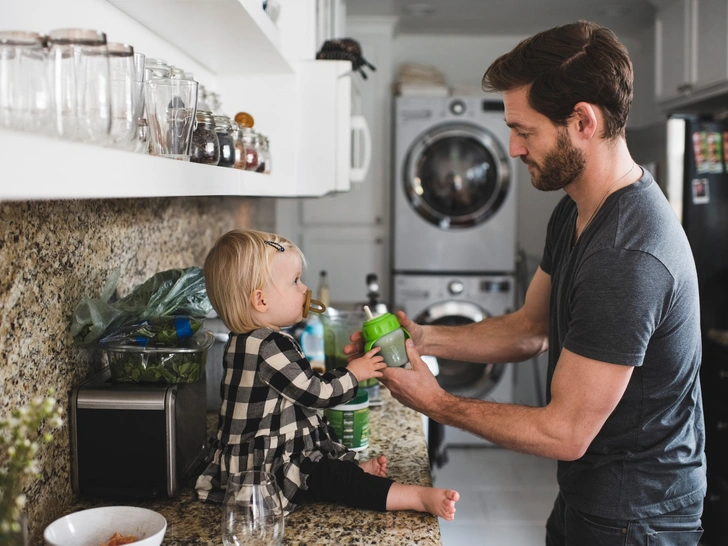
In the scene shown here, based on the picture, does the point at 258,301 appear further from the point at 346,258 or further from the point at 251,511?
the point at 346,258

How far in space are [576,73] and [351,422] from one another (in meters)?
0.88

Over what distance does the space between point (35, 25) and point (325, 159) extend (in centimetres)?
128

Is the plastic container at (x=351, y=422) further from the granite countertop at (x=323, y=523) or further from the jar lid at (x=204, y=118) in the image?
the jar lid at (x=204, y=118)

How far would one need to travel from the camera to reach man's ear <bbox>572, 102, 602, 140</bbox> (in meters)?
1.37

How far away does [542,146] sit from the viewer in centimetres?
143

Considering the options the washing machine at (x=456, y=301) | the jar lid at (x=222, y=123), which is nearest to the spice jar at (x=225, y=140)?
the jar lid at (x=222, y=123)

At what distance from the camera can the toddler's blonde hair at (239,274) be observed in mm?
1415

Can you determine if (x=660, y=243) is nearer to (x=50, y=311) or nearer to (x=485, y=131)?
(x=50, y=311)

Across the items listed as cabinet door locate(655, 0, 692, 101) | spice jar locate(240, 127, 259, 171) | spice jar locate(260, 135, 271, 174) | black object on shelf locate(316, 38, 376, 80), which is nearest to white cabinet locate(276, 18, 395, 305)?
cabinet door locate(655, 0, 692, 101)

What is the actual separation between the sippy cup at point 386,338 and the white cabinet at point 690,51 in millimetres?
2867

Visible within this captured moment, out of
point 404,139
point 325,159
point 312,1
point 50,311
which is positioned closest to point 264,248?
point 50,311

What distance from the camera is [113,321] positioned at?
1.40m

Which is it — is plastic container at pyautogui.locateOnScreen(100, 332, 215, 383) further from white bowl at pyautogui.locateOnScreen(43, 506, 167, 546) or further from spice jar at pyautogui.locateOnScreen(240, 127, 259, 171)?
spice jar at pyautogui.locateOnScreen(240, 127, 259, 171)

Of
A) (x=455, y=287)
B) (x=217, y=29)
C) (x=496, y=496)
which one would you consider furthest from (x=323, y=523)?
(x=455, y=287)
